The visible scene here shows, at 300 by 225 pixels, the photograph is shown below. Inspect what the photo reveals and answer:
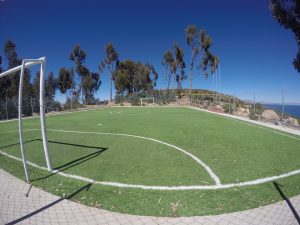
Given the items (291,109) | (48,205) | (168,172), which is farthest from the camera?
(291,109)

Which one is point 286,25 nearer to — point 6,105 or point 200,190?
point 200,190

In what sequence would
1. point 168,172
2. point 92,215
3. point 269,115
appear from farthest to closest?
point 269,115 < point 168,172 < point 92,215

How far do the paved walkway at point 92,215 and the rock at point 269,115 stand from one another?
518 inches

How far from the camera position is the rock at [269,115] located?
15.8m

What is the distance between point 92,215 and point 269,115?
16.2m

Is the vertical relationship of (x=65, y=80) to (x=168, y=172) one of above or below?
above

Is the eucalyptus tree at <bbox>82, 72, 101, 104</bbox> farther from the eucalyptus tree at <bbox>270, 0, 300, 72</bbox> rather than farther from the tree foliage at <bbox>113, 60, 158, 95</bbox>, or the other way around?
the eucalyptus tree at <bbox>270, 0, 300, 72</bbox>

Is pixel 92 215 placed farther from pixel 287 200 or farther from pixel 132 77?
pixel 132 77

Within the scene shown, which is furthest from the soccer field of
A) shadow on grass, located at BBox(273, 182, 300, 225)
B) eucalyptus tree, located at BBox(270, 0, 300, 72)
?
eucalyptus tree, located at BBox(270, 0, 300, 72)

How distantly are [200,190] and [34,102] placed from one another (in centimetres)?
2523

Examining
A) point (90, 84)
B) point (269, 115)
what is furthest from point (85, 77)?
point (269, 115)

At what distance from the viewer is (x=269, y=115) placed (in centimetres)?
1672

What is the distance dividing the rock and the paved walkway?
1315cm

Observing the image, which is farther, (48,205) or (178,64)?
(178,64)
